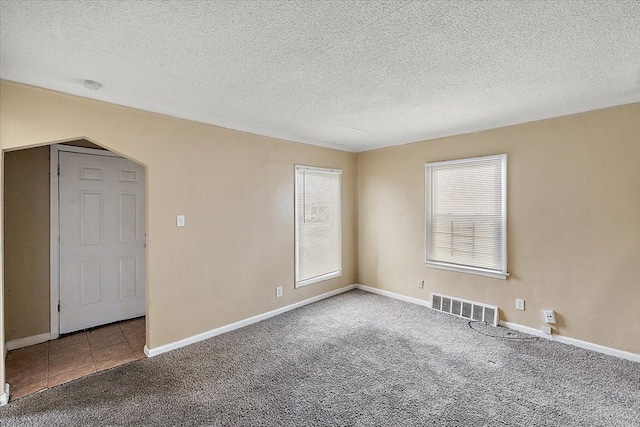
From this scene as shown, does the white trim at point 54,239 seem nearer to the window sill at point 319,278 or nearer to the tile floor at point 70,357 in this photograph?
the tile floor at point 70,357

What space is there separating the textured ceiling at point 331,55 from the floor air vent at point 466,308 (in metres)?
2.28

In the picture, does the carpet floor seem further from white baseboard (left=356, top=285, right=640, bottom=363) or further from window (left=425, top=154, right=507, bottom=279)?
window (left=425, top=154, right=507, bottom=279)

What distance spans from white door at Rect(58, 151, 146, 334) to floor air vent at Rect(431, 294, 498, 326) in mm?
4002

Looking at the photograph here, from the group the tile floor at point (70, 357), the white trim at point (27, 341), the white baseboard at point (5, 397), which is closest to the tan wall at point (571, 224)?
the tile floor at point (70, 357)

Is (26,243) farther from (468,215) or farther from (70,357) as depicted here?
(468,215)

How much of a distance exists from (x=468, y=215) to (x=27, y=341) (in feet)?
17.0

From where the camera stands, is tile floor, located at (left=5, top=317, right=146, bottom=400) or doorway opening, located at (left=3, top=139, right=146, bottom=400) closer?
tile floor, located at (left=5, top=317, right=146, bottom=400)

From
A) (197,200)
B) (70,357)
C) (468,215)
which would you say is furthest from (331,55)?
(70,357)

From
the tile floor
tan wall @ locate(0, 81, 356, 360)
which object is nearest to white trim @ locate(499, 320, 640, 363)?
tan wall @ locate(0, 81, 356, 360)

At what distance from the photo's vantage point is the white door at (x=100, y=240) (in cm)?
324

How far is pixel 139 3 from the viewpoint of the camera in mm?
1346

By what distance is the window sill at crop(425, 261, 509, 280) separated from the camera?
340 centimetres

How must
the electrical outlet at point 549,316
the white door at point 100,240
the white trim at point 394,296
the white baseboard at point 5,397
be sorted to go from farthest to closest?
the white trim at point 394,296, the white door at point 100,240, the electrical outlet at point 549,316, the white baseboard at point 5,397

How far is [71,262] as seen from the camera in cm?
326
